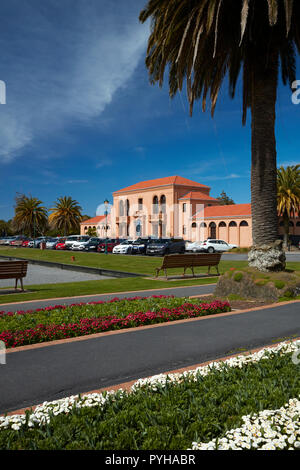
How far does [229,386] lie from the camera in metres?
3.71

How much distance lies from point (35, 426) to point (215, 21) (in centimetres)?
938

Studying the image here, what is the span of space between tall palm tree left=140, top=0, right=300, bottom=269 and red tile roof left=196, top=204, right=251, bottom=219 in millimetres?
38366

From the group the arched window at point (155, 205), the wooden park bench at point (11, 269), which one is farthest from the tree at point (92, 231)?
the wooden park bench at point (11, 269)

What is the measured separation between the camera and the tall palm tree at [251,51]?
9.23 m

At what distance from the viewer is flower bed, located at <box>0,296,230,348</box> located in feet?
19.2

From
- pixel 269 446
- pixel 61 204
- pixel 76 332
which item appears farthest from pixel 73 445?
pixel 61 204

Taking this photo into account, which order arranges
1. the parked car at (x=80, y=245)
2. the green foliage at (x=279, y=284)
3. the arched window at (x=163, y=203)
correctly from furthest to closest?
1. the arched window at (x=163, y=203)
2. the parked car at (x=80, y=245)
3. the green foliage at (x=279, y=284)

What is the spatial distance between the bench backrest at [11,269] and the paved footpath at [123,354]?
6036mm

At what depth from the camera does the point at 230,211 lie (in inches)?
2003

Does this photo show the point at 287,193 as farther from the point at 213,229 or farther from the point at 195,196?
the point at 195,196

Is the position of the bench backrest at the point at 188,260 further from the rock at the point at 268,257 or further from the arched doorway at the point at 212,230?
the arched doorway at the point at 212,230

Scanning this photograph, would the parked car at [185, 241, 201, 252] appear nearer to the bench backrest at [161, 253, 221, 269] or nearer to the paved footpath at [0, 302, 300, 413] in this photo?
the bench backrest at [161, 253, 221, 269]

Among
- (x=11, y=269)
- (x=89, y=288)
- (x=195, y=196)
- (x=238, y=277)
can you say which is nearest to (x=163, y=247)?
(x=89, y=288)

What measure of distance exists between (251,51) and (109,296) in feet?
25.6
